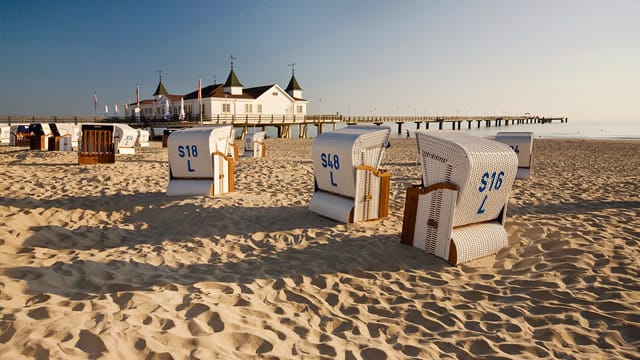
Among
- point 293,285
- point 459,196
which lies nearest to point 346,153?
point 459,196

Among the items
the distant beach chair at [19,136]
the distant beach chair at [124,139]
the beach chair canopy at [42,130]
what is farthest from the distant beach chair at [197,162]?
the distant beach chair at [19,136]

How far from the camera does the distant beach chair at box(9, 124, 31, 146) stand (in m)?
22.4

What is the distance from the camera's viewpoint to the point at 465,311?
139 inches

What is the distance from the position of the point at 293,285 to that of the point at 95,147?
12406 mm

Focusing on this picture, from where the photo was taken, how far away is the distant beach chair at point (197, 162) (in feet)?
25.7

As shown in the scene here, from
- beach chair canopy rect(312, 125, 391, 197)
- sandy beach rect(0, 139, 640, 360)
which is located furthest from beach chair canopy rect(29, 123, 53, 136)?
beach chair canopy rect(312, 125, 391, 197)

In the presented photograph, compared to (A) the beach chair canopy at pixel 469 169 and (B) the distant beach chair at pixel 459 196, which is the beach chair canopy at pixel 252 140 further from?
(A) the beach chair canopy at pixel 469 169

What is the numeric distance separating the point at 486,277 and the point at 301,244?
2483 millimetres

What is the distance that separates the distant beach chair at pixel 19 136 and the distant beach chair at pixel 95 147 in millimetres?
12661

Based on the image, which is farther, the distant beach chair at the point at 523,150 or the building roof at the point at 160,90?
the building roof at the point at 160,90

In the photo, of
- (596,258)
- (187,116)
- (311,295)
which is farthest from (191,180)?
(187,116)

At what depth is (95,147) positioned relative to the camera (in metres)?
13.3

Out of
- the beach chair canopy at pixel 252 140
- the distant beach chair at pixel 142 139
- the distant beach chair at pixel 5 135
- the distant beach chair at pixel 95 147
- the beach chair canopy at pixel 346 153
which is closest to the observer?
the beach chair canopy at pixel 346 153

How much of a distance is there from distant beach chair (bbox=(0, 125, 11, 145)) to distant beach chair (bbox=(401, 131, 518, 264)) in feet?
95.7
